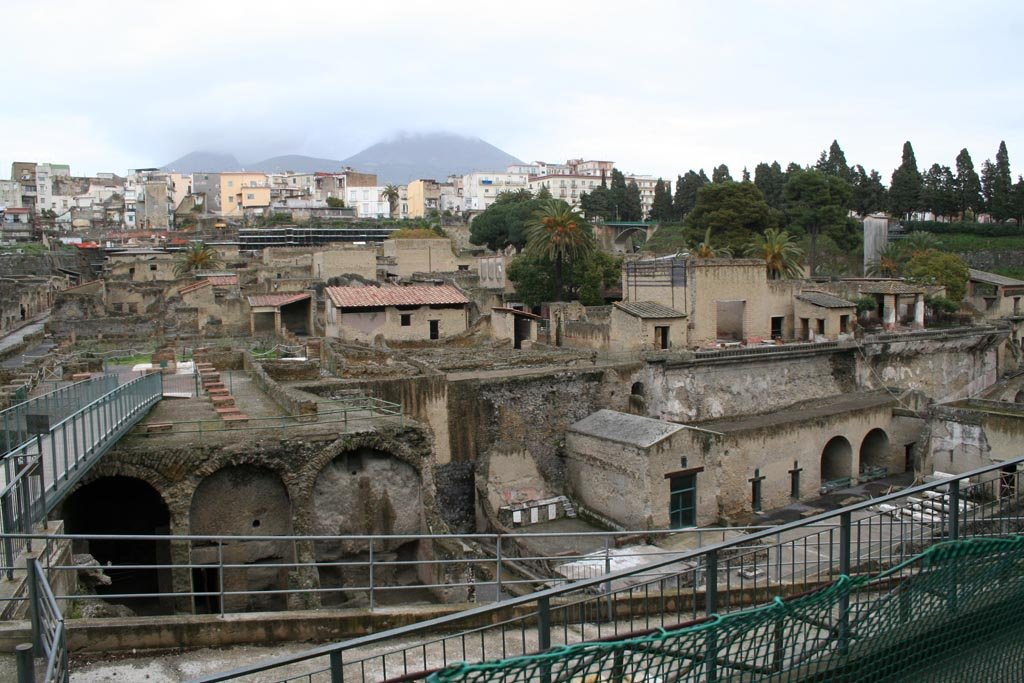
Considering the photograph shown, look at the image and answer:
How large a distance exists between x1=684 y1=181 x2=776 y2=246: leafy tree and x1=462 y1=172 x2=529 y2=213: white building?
78.3 meters

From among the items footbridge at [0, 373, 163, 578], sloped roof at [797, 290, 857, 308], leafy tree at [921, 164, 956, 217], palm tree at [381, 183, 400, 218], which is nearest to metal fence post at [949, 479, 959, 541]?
footbridge at [0, 373, 163, 578]

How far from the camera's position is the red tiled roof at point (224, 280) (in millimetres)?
54088

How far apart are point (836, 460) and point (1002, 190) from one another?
51064 millimetres

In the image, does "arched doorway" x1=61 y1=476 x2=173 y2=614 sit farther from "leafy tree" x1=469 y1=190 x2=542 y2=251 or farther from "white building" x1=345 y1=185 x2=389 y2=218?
"white building" x1=345 y1=185 x2=389 y2=218

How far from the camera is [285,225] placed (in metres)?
98.1

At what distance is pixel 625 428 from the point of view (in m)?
27.3

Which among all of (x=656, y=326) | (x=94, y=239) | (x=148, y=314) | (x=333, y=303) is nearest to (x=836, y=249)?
(x=656, y=326)

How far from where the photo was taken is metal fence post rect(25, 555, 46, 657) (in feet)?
23.1

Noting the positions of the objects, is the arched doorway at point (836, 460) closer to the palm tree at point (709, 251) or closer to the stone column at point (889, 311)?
the stone column at point (889, 311)

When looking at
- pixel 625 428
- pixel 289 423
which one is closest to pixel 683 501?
pixel 625 428

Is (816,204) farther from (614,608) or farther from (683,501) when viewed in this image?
(614,608)

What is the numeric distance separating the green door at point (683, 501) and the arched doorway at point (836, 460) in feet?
24.7

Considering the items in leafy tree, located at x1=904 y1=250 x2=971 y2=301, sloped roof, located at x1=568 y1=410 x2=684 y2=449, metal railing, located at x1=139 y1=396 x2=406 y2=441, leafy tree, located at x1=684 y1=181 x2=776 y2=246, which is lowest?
sloped roof, located at x1=568 y1=410 x2=684 y2=449

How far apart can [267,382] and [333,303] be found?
14290 millimetres
